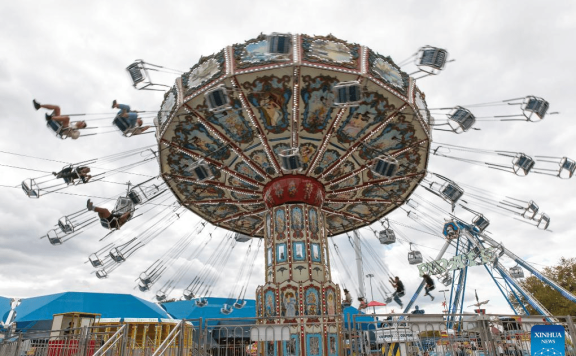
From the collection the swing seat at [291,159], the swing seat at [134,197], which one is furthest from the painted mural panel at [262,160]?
the swing seat at [134,197]

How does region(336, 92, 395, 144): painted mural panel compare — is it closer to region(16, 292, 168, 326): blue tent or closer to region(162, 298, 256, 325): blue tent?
region(16, 292, 168, 326): blue tent

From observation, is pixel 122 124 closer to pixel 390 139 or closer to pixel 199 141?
pixel 199 141

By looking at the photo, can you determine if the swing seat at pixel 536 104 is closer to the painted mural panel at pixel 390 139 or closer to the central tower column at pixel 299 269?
the painted mural panel at pixel 390 139

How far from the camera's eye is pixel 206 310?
26516 millimetres

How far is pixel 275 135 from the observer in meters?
13.0

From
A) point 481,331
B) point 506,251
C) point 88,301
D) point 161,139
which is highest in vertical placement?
point 161,139

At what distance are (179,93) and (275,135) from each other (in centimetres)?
331

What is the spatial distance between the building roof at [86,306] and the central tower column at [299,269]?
10.6 m

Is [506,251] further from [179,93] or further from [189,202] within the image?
[179,93]

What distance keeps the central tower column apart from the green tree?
23835 millimetres

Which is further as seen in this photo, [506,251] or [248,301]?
[248,301]

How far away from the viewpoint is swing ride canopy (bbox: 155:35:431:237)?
10.6 metres

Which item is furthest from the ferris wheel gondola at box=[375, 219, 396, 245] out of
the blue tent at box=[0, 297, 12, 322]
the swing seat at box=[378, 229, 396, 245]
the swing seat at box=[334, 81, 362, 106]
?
the blue tent at box=[0, 297, 12, 322]

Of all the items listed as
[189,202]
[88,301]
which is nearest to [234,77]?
[189,202]
